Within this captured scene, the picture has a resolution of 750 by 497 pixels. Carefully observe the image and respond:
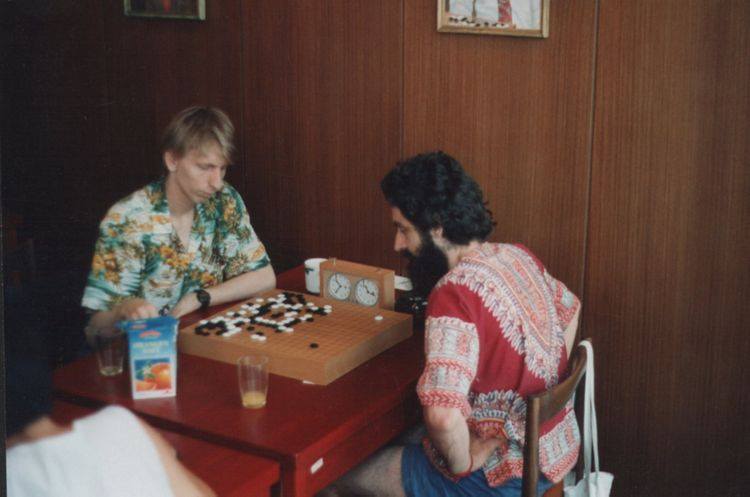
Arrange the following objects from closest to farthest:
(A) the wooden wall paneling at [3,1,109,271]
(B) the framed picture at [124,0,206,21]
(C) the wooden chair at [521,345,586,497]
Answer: (C) the wooden chair at [521,345,586,497]
(B) the framed picture at [124,0,206,21]
(A) the wooden wall paneling at [3,1,109,271]

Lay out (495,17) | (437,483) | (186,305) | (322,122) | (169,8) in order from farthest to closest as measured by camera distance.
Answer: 1. (169,8)
2. (322,122)
3. (495,17)
4. (186,305)
5. (437,483)

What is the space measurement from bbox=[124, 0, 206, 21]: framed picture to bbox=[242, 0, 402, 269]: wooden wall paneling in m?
0.22

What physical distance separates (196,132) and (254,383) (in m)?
1.04

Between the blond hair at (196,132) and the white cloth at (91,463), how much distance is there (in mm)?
1434

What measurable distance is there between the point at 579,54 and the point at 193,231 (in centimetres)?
134

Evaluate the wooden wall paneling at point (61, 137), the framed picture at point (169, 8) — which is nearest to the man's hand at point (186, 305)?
the wooden wall paneling at point (61, 137)

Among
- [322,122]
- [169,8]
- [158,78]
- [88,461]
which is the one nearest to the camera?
[88,461]

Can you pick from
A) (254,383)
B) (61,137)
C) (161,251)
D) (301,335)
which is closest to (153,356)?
(254,383)

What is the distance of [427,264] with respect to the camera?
6.42 feet

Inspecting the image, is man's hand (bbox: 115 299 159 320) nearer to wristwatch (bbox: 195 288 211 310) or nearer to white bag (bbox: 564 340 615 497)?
wristwatch (bbox: 195 288 211 310)

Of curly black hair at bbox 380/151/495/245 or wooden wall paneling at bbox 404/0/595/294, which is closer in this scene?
curly black hair at bbox 380/151/495/245

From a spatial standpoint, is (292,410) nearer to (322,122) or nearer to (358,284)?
(358,284)

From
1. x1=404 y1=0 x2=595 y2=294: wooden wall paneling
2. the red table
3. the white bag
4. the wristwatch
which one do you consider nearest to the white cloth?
the red table

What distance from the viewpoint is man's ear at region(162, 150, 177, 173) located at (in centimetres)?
246
